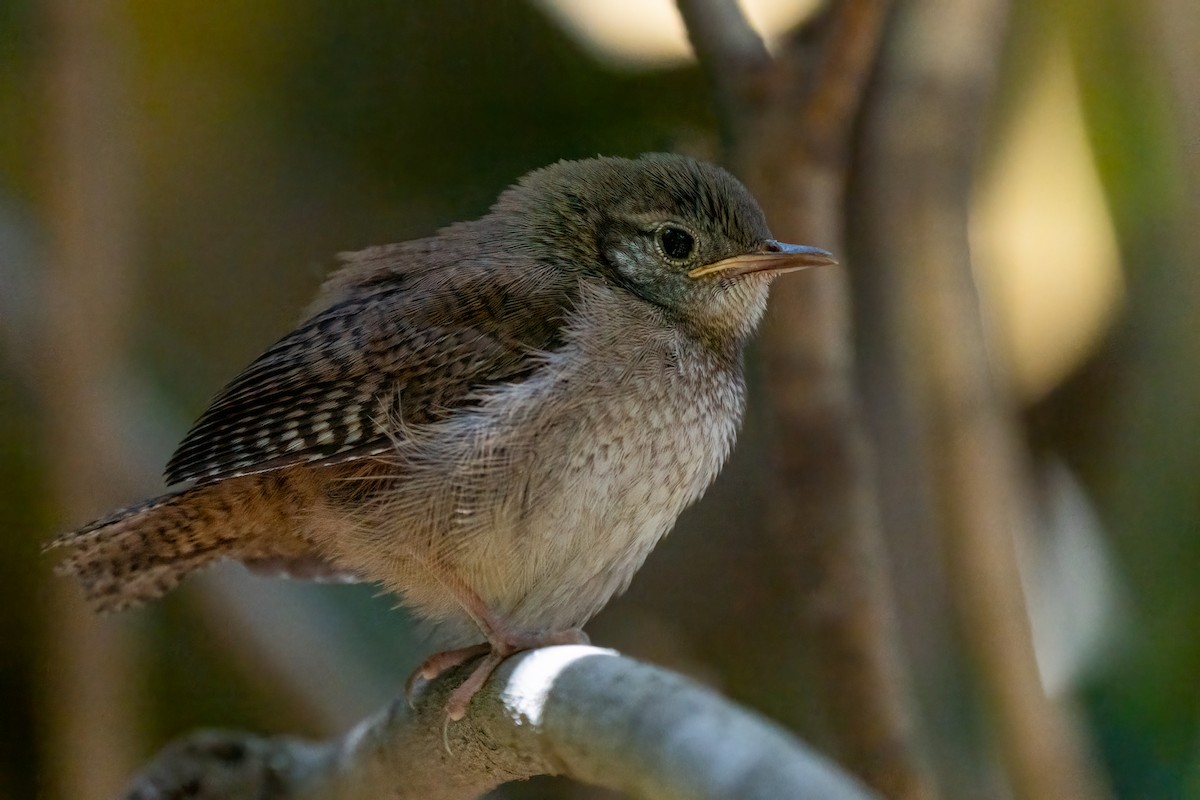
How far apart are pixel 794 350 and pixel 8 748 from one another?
2.28 meters

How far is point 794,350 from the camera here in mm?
2893

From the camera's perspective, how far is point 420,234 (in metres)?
2.73

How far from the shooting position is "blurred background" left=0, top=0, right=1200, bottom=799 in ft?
10.1

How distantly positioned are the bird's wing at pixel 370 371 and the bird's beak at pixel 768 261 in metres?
0.25

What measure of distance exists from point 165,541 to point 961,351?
1842 mm

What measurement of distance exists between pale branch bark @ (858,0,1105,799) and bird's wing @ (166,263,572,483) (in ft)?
4.47

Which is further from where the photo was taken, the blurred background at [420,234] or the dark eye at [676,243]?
the blurred background at [420,234]

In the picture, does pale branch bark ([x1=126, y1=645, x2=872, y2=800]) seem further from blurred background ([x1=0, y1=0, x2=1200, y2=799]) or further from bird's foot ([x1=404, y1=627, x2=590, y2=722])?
blurred background ([x1=0, y1=0, x2=1200, y2=799])

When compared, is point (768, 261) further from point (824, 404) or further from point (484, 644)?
point (824, 404)

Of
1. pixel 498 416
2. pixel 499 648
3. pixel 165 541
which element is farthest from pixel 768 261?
pixel 165 541

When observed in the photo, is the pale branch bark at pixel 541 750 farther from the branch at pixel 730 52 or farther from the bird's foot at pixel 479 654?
the branch at pixel 730 52

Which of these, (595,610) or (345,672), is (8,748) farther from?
(595,610)

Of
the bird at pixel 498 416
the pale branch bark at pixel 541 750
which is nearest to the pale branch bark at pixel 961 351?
the bird at pixel 498 416

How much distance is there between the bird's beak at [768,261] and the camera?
2012 mm
